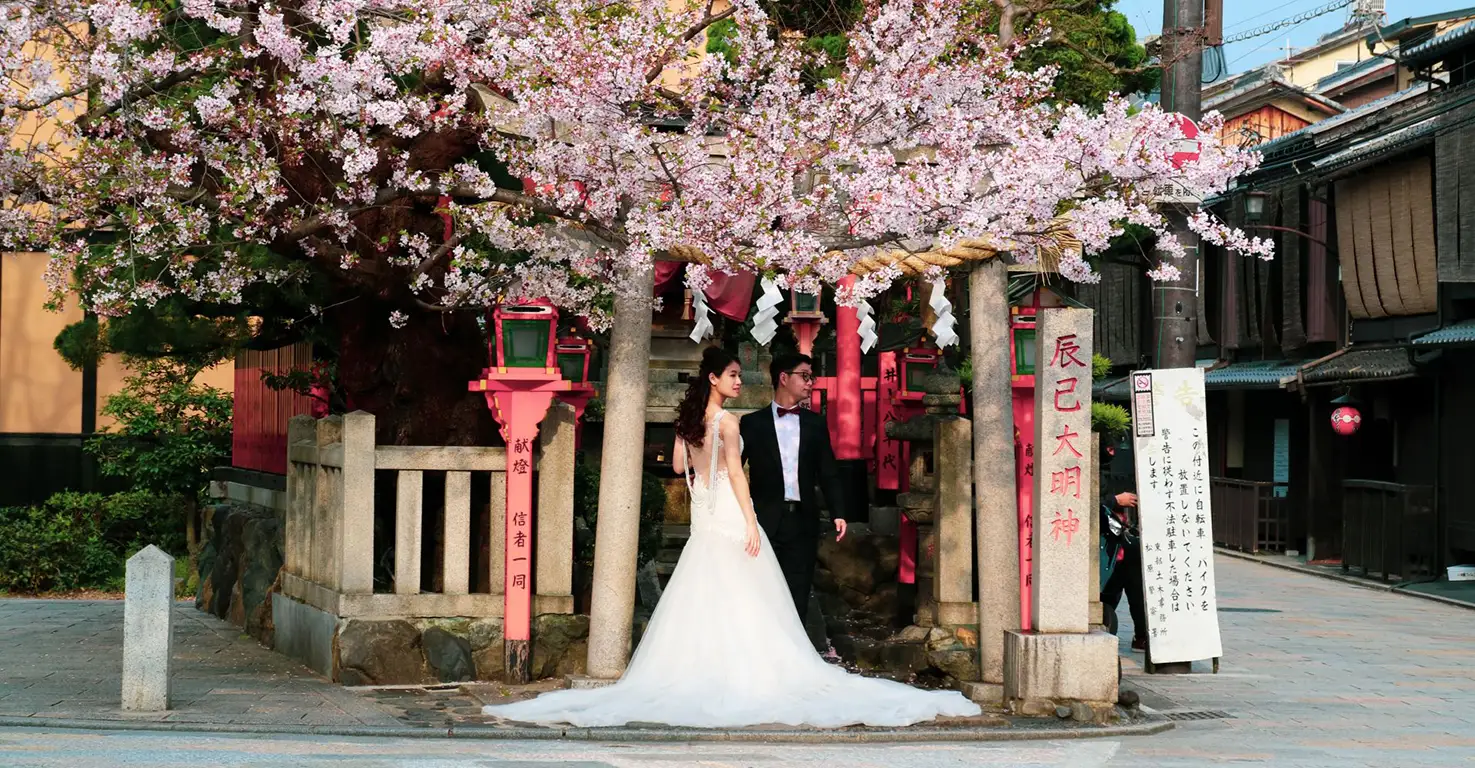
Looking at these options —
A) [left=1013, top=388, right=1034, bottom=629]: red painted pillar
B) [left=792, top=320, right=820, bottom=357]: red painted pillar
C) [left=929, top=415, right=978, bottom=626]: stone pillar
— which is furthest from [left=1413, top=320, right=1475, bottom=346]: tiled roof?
[left=929, top=415, right=978, bottom=626]: stone pillar

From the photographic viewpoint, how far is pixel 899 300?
2245 centimetres

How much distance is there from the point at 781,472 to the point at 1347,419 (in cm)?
1672

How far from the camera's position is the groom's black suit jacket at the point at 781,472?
38.6 ft

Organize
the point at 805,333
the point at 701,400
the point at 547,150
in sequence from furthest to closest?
the point at 805,333 → the point at 701,400 → the point at 547,150

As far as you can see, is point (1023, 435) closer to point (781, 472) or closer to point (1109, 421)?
point (781, 472)

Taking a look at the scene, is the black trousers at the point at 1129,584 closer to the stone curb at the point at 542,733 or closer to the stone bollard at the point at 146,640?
the stone curb at the point at 542,733

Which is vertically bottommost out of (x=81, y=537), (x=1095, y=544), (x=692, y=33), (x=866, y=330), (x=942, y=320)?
(x=81, y=537)

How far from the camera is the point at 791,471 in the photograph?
11.8 metres

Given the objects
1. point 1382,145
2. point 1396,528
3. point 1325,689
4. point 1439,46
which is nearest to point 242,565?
point 1325,689

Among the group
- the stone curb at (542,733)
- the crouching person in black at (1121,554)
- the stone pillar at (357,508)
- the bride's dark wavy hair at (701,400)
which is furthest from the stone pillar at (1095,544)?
the stone pillar at (357,508)

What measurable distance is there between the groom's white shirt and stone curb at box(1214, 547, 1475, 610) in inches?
473

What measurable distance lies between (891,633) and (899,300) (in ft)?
30.1

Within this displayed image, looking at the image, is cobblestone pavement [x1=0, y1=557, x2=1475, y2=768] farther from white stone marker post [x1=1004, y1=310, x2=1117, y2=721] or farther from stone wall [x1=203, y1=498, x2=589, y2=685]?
white stone marker post [x1=1004, y1=310, x2=1117, y2=721]

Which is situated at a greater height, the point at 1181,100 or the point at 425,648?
the point at 1181,100
